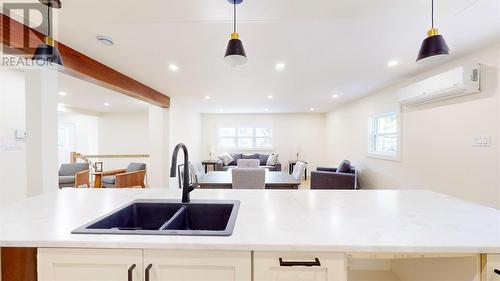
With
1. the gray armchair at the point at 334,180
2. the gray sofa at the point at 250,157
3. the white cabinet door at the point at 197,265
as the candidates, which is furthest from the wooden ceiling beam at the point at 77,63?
the gray armchair at the point at 334,180

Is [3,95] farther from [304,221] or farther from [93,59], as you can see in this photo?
[304,221]

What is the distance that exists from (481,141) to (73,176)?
714cm

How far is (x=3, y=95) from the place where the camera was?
3014 millimetres

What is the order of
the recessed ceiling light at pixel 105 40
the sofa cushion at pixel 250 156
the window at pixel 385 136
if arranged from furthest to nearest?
the sofa cushion at pixel 250 156 < the window at pixel 385 136 < the recessed ceiling light at pixel 105 40

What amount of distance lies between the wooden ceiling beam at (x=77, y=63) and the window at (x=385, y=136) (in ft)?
15.3

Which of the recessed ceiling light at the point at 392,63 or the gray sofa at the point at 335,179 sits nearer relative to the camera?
the recessed ceiling light at the point at 392,63

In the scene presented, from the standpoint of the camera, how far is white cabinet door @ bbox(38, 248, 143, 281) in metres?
0.80

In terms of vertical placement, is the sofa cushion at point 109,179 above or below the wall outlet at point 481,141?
below

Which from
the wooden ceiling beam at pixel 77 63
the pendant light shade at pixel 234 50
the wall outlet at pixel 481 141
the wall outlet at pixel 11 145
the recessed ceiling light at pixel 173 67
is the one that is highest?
the recessed ceiling light at pixel 173 67

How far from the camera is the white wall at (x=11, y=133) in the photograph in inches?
115

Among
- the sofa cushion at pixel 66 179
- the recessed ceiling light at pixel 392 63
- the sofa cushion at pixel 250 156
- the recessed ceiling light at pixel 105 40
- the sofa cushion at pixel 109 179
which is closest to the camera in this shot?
the recessed ceiling light at pixel 105 40

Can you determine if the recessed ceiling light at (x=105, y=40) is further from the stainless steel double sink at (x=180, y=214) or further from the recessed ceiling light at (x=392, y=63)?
the recessed ceiling light at (x=392, y=63)

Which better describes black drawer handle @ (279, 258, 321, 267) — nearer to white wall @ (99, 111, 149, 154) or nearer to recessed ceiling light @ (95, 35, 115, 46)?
recessed ceiling light @ (95, 35, 115, 46)

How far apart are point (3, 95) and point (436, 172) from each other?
6.20 metres
